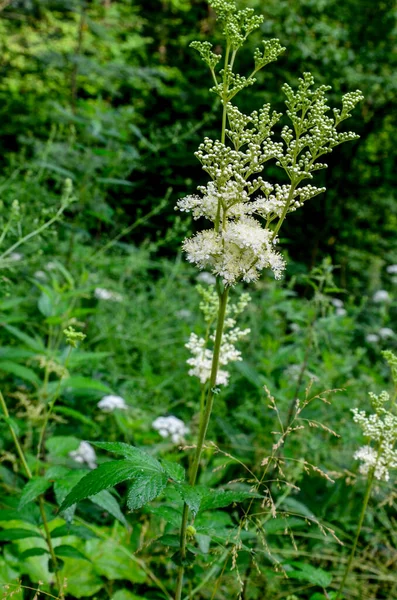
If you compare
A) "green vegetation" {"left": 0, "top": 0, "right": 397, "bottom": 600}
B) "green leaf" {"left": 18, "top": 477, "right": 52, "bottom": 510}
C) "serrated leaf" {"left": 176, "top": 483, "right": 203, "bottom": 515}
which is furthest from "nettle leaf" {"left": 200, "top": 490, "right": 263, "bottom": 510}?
"green leaf" {"left": 18, "top": 477, "right": 52, "bottom": 510}

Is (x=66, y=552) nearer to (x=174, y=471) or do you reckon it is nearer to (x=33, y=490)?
(x=33, y=490)

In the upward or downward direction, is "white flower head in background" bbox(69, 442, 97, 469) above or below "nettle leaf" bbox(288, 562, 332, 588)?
below

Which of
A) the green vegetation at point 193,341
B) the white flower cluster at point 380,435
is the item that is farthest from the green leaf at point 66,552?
the white flower cluster at point 380,435

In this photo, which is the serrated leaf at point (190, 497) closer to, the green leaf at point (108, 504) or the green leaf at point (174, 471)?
the green leaf at point (174, 471)

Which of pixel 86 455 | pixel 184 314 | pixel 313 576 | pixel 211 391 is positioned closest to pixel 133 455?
pixel 211 391

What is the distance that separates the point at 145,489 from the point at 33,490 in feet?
1.73

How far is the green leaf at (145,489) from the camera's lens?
93 cm

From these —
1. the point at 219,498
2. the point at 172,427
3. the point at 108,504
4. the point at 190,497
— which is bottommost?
the point at 172,427

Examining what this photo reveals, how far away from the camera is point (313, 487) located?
2.39 meters

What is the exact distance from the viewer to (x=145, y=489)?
3.14 ft

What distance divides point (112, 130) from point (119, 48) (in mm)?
5501

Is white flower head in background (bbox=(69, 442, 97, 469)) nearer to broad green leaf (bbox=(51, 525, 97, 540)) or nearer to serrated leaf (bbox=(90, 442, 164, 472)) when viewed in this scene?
broad green leaf (bbox=(51, 525, 97, 540))

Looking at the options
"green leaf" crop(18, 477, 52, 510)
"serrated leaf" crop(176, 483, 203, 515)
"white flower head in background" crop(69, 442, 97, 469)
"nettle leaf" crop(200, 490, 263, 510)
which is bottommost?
"white flower head in background" crop(69, 442, 97, 469)

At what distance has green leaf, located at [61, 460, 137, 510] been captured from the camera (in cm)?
96
